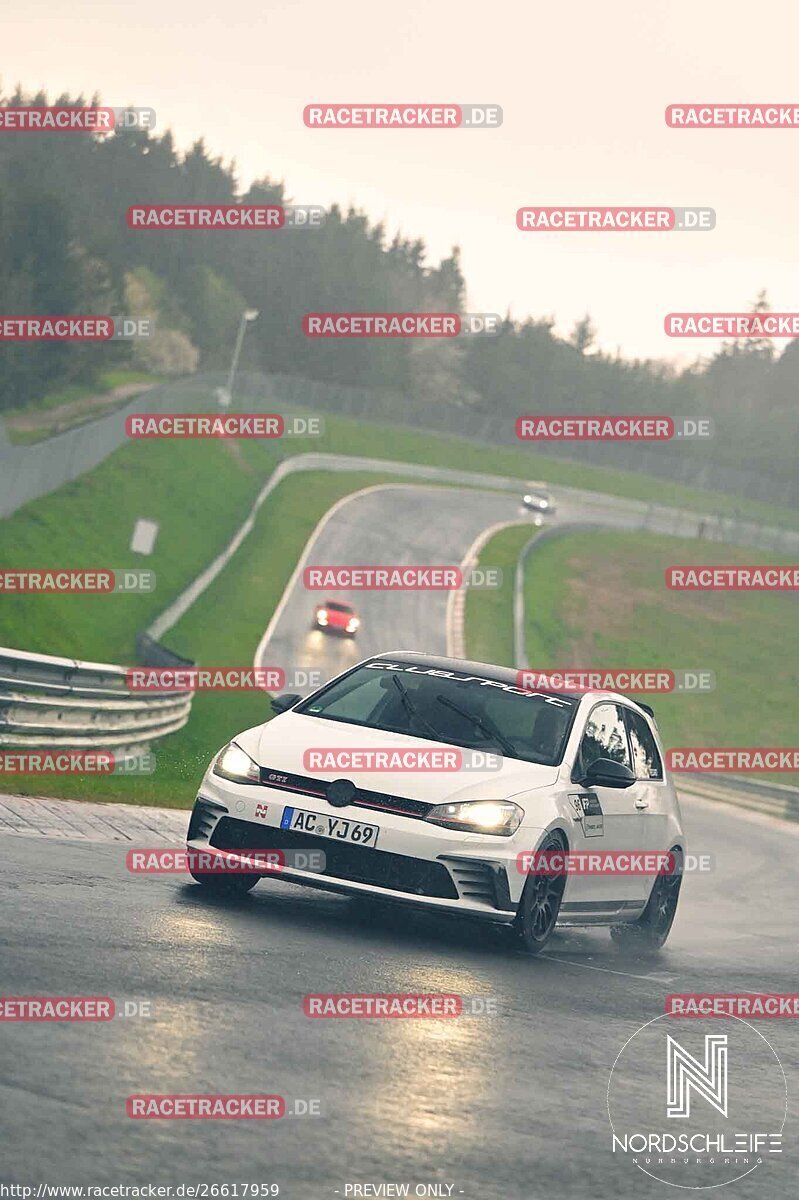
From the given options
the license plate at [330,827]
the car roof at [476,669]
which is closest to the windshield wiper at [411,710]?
the car roof at [476,669]

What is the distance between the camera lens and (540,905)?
951 cm

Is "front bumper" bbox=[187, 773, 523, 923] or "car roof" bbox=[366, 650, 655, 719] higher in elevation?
"car roof" bbox=[366, 650, 655, 719]

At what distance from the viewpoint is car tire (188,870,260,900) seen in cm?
947

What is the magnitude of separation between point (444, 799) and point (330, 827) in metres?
0.62

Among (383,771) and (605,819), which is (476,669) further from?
(383,771)

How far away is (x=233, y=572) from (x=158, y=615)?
10.2m

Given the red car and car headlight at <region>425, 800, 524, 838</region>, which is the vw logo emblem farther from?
the red car

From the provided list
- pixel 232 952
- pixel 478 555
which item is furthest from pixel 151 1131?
pixel 478 555

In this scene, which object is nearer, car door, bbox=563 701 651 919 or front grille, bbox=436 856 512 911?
front grille, bbox=436 856 512 911

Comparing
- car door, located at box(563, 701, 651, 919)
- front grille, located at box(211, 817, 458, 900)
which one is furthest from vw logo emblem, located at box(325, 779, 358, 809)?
car door, located at box(563, 701, 651, 919)

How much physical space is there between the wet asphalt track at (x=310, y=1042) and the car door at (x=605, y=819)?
1.22ft

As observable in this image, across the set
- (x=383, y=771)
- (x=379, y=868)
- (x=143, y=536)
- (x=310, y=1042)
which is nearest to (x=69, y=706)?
(x=383, y=771)

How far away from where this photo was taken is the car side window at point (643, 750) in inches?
449

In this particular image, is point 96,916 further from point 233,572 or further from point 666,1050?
point 233,572
